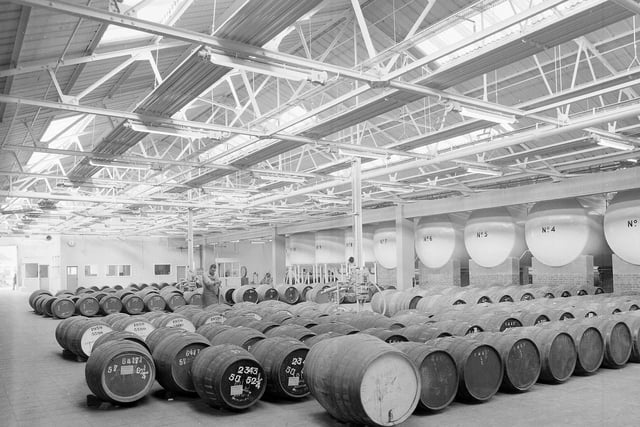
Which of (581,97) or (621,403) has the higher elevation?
(581,97)

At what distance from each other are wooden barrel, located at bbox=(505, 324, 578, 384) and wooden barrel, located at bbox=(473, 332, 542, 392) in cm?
26

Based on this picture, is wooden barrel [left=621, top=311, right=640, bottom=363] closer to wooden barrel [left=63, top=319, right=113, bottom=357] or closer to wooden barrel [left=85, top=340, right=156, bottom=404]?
wooden barrel [left=85, top=340, right=156, bottom=404]

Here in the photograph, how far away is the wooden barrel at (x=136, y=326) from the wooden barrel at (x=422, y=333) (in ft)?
17.7

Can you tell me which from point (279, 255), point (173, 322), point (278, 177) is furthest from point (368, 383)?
point (279, 255)

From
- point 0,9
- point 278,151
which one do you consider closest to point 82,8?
point 0,9

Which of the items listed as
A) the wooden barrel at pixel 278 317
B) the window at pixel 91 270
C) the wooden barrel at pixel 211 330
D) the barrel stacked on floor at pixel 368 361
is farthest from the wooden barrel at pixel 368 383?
the window at pixel 91 270

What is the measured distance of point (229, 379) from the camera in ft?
23.4

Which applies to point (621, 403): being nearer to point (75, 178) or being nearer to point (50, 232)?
point (75, 178)

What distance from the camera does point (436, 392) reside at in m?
7.08

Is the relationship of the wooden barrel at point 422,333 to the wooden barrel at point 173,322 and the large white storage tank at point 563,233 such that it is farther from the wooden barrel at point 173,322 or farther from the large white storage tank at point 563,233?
the large white storage tank at point 563,233

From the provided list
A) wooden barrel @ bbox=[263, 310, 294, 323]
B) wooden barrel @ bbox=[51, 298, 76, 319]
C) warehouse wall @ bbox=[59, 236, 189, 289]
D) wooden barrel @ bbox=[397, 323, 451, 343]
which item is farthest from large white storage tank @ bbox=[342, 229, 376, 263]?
wooden barrel @ bbox=[397, 323, 451, 343]

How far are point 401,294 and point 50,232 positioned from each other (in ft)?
99.7

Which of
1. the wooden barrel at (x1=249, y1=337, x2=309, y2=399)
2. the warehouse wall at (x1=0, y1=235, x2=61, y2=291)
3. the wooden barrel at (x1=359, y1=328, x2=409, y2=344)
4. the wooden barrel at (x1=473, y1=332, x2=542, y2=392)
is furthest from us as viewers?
the warehouse wall at (x1=0, y1=235, x2=61, y2=291)

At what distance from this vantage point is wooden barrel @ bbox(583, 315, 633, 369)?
966cm
